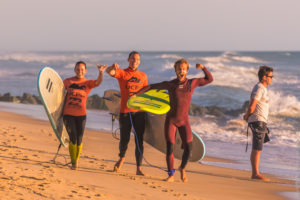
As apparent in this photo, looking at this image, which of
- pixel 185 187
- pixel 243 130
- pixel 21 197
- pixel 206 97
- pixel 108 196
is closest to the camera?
pixel 21 197

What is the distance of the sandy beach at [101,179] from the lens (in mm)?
4621

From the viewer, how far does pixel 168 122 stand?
5.64 meters

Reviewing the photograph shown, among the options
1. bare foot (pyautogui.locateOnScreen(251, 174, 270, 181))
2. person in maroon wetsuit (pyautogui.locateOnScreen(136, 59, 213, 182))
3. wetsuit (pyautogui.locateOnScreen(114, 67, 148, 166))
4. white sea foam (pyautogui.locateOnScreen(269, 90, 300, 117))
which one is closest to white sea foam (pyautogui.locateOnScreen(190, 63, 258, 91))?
white sea foam (pyautogui.locateOnScreen(269, 90, 300, 117))

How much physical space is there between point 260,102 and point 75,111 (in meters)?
2.51

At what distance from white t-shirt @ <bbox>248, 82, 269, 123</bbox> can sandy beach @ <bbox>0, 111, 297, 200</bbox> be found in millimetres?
893

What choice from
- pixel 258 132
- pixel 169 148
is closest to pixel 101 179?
pixel 169 148

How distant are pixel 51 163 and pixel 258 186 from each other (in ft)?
9.12

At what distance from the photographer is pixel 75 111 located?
19.5 feet

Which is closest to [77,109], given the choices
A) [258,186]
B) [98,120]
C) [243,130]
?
[258,186]

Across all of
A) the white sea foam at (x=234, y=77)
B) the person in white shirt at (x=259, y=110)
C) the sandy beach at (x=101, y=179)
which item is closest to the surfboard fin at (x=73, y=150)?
the sandy beach at (x=101, y=179)

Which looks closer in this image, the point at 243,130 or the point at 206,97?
the point at 243,130

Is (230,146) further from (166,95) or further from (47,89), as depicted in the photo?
(47,89)

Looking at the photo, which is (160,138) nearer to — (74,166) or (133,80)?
(133,80)

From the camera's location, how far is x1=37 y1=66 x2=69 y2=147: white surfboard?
5.92 meters
